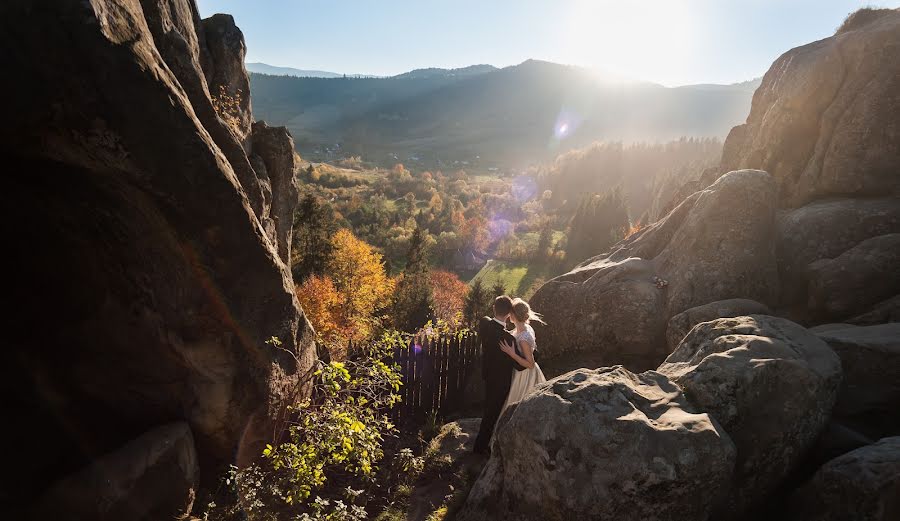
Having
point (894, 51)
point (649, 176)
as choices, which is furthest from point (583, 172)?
point (894, 51)

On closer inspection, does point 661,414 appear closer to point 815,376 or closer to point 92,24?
point 815,376

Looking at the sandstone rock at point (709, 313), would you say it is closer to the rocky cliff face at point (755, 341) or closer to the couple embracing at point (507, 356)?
the rocky cliff face at point (755, 341)

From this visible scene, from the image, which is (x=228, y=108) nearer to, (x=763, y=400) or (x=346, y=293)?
(x=763, y=400)

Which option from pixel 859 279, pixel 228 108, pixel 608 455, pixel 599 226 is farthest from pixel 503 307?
pixel 599 226

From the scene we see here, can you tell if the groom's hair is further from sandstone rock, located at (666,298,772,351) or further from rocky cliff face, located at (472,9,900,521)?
sandstone rock, located at (666,298,772,351)

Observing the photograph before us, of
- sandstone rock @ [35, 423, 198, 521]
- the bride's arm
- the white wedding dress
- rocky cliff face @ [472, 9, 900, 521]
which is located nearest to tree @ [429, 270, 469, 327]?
rocky cliff face @ [472, 9, 900, 521]

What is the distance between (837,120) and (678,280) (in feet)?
20.6

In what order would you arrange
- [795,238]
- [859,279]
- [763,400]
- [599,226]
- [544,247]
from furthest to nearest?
1. [544,247]
2. [599,226]
3. [795,238]
4. [859,279]
5. [763,400]

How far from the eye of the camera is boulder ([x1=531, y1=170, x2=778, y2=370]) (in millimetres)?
10727

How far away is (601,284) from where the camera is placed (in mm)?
12531

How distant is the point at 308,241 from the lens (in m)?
48.5

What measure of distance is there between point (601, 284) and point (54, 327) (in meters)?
12.0

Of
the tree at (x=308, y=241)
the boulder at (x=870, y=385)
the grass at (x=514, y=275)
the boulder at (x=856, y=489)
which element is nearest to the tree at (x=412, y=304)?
the tree at (x=308, y=241)

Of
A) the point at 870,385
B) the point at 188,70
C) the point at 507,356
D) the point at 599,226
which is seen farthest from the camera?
the point at 599,226
